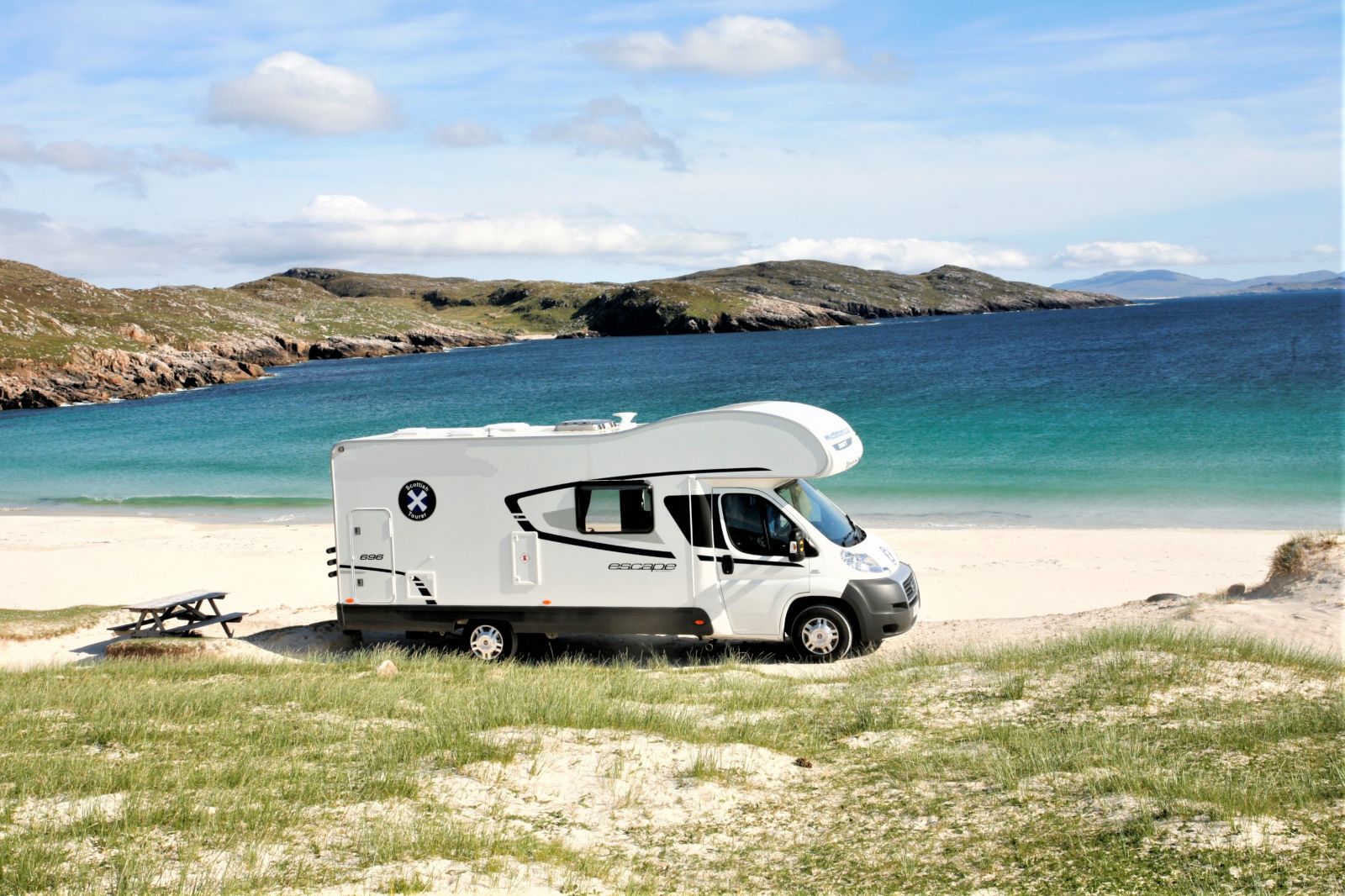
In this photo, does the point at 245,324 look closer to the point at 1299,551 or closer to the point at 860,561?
the point at 860,561

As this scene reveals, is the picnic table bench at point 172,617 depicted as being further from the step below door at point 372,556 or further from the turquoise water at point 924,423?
the turquoise water at point 924,423

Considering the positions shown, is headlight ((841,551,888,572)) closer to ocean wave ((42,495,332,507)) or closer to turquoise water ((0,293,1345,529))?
turquoise water ((0,293,1345,529))

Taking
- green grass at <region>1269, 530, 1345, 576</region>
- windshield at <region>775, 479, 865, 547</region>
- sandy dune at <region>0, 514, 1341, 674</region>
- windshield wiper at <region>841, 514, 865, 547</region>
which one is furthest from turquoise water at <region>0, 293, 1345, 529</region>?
windshield at <region>775, 479, 865, 547</region>

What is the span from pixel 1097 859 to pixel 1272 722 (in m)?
2.97

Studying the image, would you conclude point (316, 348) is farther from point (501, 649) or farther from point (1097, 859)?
point (1097, 859)

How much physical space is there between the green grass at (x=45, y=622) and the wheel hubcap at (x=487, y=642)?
21.9ft

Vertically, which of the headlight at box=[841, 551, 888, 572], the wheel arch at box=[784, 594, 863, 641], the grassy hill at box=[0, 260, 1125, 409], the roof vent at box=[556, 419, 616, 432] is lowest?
the wheel arch at box=[784, 594, 863, 641]

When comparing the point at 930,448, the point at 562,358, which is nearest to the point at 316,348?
the point at 562,358

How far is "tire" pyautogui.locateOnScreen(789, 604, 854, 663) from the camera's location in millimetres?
12078

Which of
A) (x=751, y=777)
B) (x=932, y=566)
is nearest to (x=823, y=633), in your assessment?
(x=751, y=777)

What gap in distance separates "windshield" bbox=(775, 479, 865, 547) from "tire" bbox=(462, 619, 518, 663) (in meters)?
3.82

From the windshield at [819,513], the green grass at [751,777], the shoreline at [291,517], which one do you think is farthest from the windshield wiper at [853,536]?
the shoreline at [291,517]

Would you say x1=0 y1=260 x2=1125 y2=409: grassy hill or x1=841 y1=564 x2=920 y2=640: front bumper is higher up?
x1=0 y1=260 x2=1125 y2=409: grassy hill

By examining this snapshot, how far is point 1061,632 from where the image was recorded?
12562 millimetres
